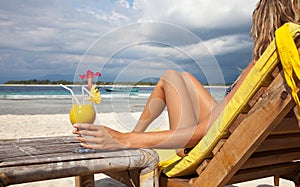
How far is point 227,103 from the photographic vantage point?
161cm

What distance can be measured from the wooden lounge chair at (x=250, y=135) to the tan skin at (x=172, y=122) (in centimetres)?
12

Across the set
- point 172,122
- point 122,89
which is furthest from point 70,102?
point 122,89

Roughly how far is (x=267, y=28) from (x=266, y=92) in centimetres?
36

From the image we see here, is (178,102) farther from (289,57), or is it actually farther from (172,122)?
(289,57)

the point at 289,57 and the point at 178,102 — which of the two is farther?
the point at 178,102

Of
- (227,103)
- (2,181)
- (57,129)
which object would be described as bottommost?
(2,181)

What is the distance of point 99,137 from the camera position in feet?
4.79

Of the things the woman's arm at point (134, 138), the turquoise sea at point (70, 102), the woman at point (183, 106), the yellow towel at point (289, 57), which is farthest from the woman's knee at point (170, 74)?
the yellow towel at point (289, 57)

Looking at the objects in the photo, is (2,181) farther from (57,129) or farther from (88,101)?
(57,129)

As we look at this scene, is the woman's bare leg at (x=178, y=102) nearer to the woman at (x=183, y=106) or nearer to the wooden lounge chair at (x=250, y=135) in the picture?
the woman at (x=183, y=106)

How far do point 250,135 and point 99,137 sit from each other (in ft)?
2.29

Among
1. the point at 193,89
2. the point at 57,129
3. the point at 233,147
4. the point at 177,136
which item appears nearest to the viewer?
the point at 233,147

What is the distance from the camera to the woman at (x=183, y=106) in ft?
4.83

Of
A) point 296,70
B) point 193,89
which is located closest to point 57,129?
point 193,89
